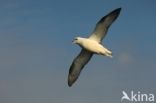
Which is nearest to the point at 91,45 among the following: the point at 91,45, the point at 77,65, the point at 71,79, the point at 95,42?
the point at 91,45

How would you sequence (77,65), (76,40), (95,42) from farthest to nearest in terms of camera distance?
(77,65) < (95,42) < (76,40)

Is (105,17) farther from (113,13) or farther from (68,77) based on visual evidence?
(68,77)

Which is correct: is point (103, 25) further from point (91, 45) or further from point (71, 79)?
point (71, 79)

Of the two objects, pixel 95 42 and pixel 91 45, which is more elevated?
pixel 95 42

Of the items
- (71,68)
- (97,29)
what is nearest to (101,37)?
(97,29)

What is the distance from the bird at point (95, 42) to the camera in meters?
41.9

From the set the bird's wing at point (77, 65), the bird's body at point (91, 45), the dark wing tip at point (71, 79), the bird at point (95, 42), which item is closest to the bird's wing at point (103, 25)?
the bird at point (95, 42)

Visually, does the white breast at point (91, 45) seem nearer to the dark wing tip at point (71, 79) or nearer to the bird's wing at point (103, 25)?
the bird's wing at point (103, 25)

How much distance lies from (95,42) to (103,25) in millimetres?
1120

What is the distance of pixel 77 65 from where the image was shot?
148 feet

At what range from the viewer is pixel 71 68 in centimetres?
4516

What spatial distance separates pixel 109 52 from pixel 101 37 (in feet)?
7.29

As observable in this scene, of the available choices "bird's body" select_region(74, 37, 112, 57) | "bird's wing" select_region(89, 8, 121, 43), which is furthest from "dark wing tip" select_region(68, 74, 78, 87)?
"bird's wing" select_region(89, 8, 121, 43)

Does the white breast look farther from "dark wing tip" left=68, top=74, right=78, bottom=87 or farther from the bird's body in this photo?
"dark wing tip" left=68, top=74, right=78, bottom=87
